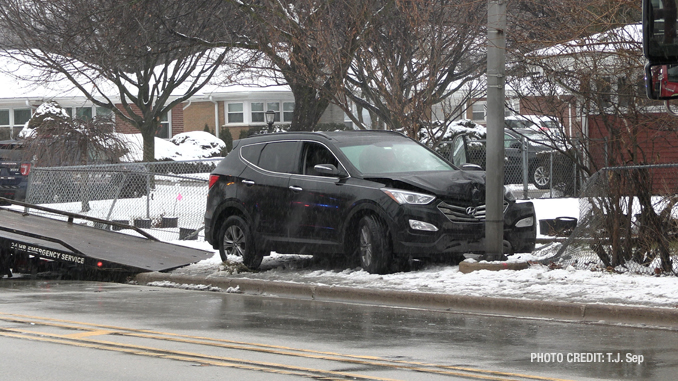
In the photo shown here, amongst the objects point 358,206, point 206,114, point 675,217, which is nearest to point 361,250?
point 358,206

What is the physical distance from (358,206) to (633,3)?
4094 mm

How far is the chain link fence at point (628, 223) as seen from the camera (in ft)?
36.0

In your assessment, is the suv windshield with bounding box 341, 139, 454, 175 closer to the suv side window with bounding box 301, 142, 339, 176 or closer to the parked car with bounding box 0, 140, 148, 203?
the suv side window with bounding box 301, 142, 339, 176

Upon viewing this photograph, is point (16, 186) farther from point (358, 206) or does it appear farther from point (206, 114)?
point (206, 114)

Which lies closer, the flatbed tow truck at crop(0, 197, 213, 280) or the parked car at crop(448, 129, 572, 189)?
the flatbed tow truck at crop(0, 197, 213, 280)

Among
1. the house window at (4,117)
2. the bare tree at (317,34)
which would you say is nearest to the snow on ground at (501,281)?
the bare tree at (317,34)

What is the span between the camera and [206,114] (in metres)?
49.8

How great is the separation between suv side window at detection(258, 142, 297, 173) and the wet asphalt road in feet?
8.91

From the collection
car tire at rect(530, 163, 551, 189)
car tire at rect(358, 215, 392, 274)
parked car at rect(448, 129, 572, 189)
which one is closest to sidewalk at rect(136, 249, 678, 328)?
car tire at rect(358, 215, 392, 274)

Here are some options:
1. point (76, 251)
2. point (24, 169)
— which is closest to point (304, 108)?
point (24, 169)

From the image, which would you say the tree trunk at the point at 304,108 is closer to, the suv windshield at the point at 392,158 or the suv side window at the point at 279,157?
the suv side window at the point at 279,157

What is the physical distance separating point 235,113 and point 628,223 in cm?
3928

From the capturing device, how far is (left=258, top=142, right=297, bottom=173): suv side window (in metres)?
13.2

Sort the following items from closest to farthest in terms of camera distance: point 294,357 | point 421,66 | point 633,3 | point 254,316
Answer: point 294,357 → point 254,316 → point 633,3 → point 421,66
